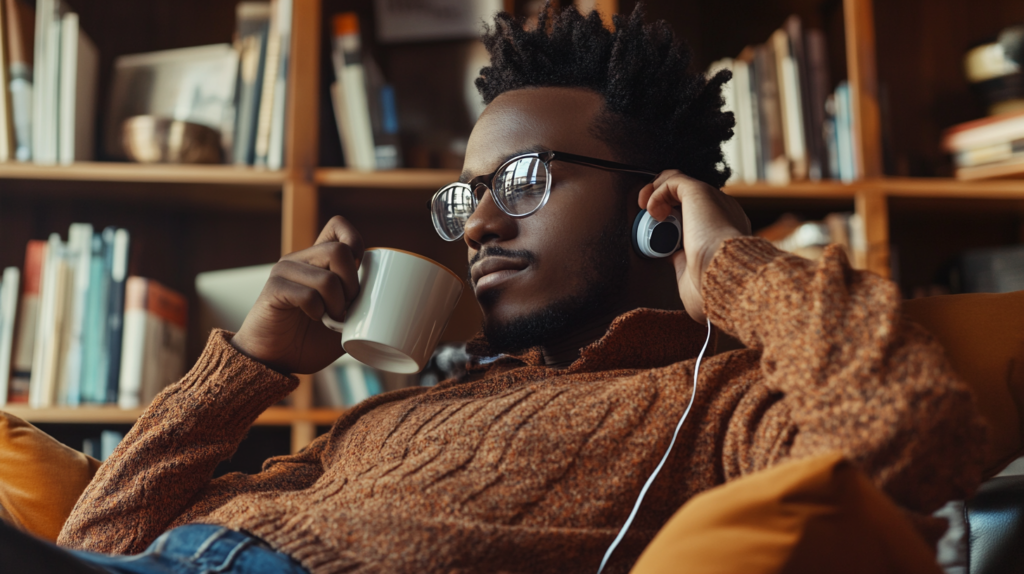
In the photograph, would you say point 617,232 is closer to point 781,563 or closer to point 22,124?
point 781,563

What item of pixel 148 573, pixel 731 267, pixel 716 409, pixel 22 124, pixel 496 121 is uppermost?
pixel 22 124

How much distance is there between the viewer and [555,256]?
1.00 meters

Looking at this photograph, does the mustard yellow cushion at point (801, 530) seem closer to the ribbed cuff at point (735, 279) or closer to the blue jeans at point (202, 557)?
the ribbed cuff at point (735, 279)

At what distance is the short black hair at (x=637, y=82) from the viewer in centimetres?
112

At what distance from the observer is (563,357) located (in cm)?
106

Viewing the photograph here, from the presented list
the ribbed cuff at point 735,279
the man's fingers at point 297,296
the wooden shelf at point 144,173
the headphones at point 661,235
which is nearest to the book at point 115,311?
the wooden shelf at point 144,173

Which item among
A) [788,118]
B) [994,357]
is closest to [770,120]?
[788,118]

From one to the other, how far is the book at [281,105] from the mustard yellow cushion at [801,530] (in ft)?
4.40

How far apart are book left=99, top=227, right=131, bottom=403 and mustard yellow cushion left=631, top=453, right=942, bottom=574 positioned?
1.38m

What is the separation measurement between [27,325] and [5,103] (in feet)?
1.50

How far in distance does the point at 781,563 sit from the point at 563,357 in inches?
23.5

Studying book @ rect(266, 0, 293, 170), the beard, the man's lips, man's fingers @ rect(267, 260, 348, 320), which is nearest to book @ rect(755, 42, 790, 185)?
the beard

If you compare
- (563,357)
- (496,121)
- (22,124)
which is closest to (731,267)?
(563,357)

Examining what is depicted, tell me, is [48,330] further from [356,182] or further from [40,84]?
[356,182]
